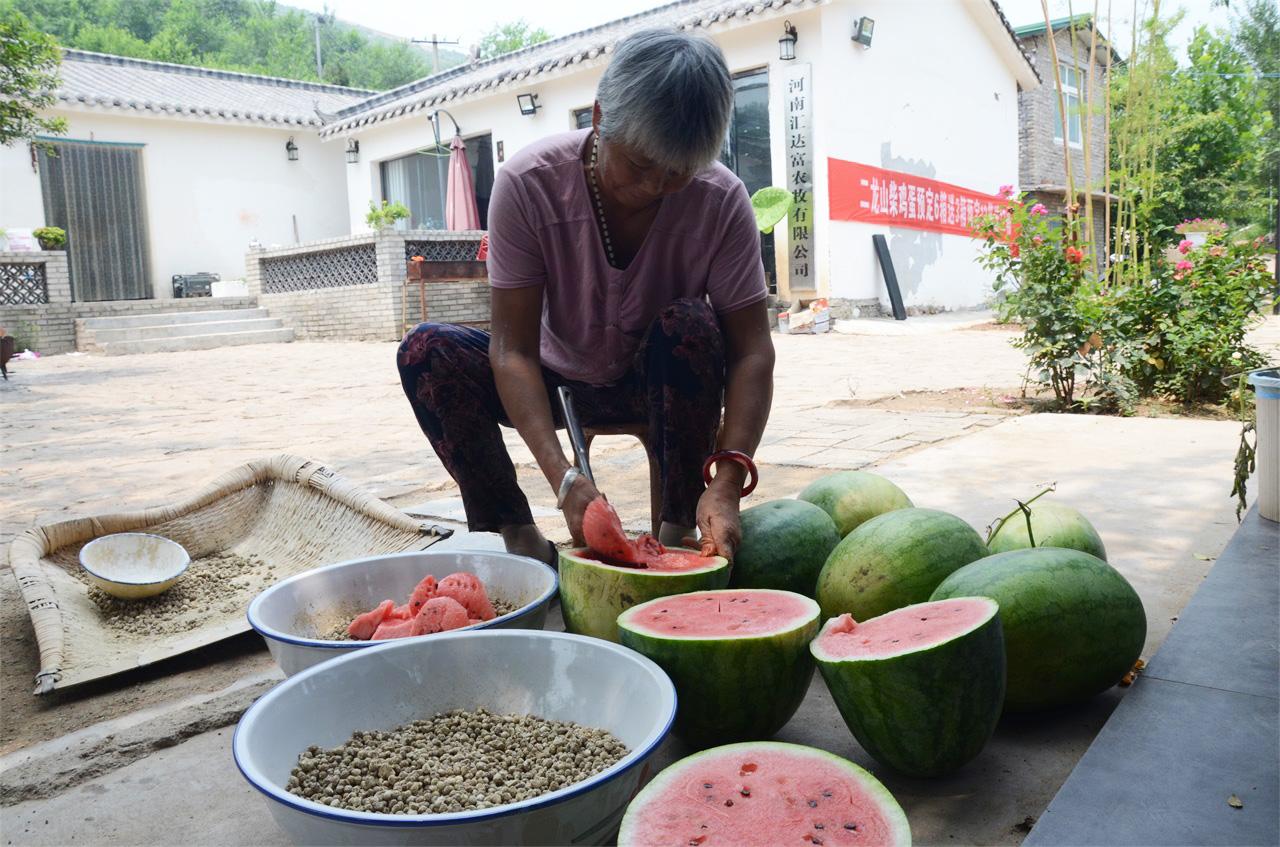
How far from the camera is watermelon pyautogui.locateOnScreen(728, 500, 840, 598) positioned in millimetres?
2031

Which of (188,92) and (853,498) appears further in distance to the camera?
(188,92)

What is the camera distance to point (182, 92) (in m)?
19.5

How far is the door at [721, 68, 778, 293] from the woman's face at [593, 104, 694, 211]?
38.0ft

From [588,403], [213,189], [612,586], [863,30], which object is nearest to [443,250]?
[213,189]

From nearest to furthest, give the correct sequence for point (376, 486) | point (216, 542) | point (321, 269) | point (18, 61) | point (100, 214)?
point (216, 542) → point (376, 486) → point (18, 61) → point (321, 269) → point (100, 214)

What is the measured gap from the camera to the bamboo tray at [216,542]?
6.95ft

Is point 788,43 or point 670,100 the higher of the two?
point 788,43

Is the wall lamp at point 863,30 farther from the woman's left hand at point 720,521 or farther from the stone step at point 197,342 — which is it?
the woman's left hand at point 720,521

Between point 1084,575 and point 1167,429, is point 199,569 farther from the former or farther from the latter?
point 1167,429

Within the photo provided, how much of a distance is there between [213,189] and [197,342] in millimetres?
5549

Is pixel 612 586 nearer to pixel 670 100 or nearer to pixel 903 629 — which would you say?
pixel 903 629

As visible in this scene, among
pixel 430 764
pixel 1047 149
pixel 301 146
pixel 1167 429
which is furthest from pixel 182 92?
pixel 430 764

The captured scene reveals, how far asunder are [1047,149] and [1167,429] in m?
18.8

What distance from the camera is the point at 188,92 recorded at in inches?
775
